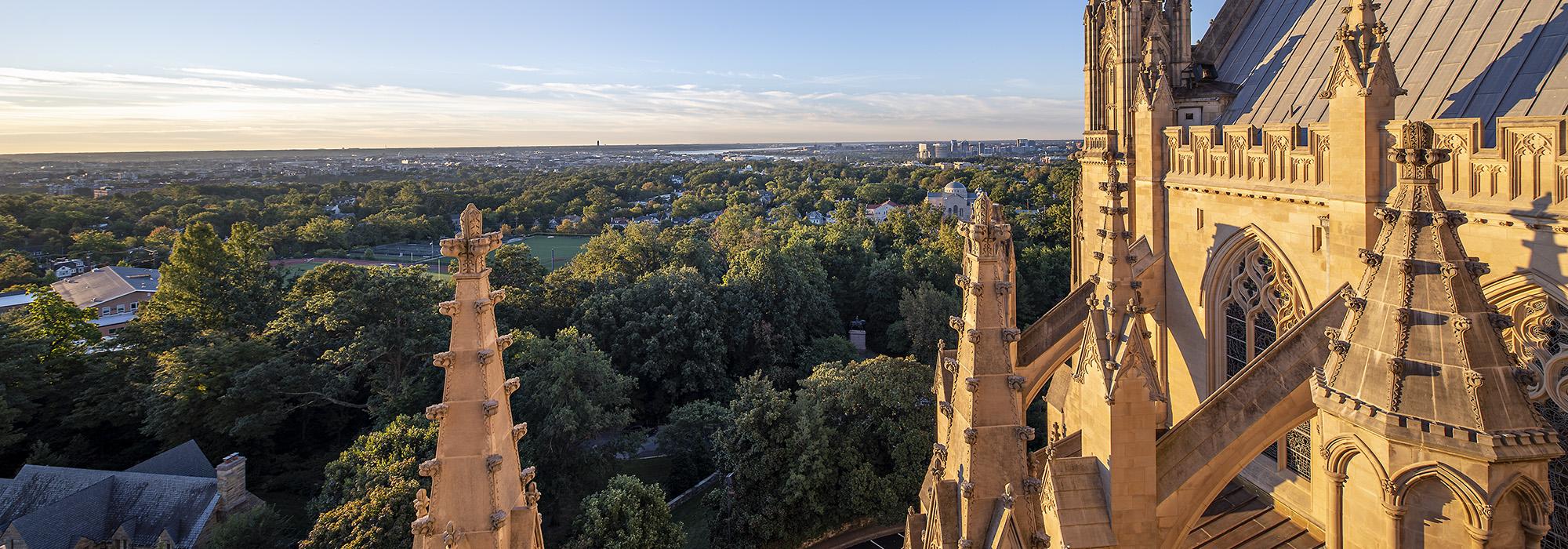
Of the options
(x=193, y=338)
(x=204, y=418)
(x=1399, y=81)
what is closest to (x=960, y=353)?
(x=1399, y=81)

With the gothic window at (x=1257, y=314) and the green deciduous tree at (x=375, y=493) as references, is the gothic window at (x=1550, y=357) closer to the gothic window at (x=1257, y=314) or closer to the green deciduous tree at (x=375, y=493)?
the gothic window at (x=1257, y=314)

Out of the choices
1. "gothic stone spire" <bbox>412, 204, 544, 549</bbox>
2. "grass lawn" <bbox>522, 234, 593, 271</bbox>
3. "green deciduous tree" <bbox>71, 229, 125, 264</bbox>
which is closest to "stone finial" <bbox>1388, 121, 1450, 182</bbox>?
"gothic stone spire" <bbox>412, 204, 544, 549</bbox>

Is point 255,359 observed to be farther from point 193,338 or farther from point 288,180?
point 288,180

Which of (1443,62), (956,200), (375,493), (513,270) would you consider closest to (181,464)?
(375,493)

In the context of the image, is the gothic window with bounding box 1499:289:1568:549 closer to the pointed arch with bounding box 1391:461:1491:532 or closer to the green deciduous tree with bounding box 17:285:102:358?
the pointed arch with bounding box 1391:461:1491:532

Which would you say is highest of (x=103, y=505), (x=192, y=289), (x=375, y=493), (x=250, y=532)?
(x=192, y=289)

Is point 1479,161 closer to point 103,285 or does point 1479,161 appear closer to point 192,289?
point 192,289
